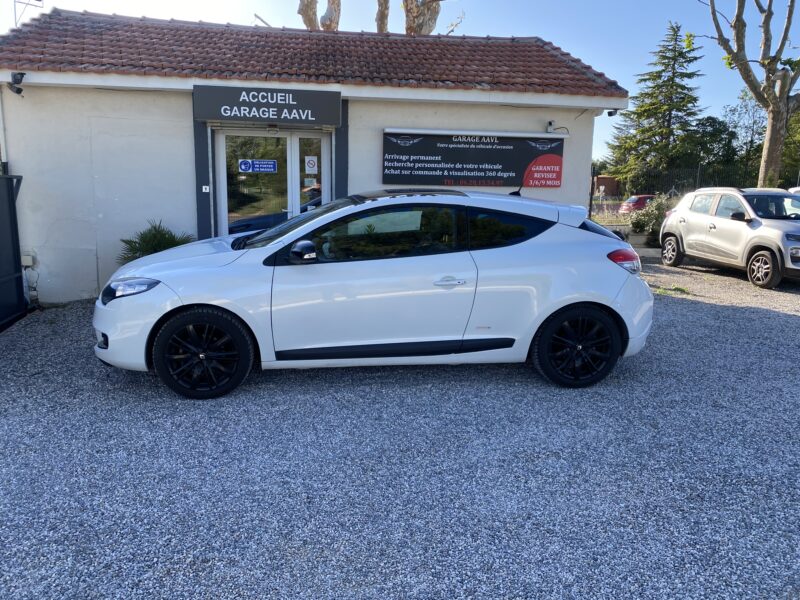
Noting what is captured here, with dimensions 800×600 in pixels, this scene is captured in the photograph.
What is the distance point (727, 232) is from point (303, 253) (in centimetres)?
918

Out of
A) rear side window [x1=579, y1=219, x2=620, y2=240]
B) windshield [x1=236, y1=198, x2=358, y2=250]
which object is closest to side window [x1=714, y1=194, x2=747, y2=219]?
rear side window [x1=579, y1=219, x2=620, y2=240]

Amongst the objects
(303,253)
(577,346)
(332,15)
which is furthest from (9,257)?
(332,15)

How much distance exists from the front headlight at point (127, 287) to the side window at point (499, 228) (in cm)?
249

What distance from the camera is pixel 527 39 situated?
11.5m

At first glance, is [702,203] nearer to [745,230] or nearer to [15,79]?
[745,230]

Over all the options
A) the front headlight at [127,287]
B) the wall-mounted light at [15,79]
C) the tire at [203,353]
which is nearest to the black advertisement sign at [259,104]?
the wall-mounted light at [15,79]

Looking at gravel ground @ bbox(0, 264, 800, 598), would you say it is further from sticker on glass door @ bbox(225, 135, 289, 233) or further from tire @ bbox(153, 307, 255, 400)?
sticker on glass door @ bbox(225, 135, 289, 233)

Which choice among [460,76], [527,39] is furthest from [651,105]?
[460,76]

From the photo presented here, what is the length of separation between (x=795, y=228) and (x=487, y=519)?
9.25 meters

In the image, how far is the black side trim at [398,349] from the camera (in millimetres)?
4680

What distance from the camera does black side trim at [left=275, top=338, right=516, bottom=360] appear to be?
4.68 metres

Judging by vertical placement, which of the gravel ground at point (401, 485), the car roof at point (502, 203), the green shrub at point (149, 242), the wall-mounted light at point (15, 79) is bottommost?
the gravel ground at point (401, 485)

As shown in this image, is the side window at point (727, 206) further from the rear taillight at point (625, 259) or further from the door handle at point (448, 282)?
the door handle at point (448, 282)

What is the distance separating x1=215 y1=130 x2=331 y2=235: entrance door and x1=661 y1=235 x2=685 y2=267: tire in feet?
24.3
